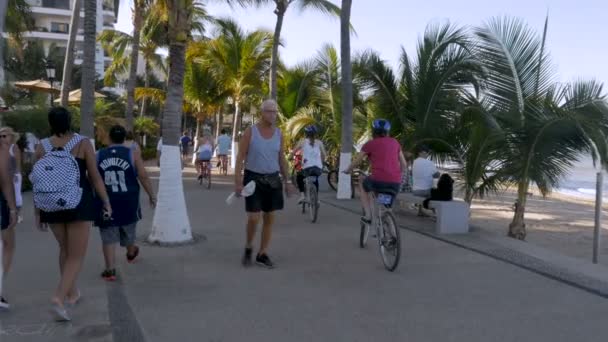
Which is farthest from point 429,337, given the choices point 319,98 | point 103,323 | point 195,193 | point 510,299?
point 319,98

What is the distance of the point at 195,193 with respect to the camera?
15.8 m

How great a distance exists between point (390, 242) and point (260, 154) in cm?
174

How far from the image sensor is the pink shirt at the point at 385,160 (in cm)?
744

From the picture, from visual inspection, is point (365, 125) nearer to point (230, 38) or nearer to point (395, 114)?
point (395, 114)

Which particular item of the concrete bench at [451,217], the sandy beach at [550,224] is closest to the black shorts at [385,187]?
the concrete bench at [451,217]

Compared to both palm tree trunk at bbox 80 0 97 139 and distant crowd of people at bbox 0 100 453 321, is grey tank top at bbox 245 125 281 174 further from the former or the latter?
palm tree trunk at bbox 80 0 97 139

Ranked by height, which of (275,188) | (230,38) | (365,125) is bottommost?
(275,188)

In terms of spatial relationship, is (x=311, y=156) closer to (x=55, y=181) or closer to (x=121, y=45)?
(x=55, y=181)

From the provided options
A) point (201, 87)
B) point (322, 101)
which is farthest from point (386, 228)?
point (201, 87)

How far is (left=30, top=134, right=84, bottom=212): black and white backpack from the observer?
4715 millimetres

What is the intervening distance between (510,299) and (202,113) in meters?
28.8

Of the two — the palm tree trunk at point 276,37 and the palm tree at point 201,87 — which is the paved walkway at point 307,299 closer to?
the palm tree trunk at point 276,37

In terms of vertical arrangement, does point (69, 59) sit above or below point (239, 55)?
below

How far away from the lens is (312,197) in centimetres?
1087
